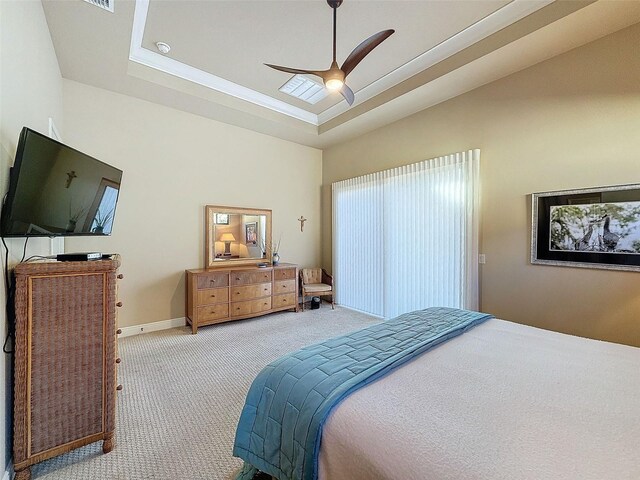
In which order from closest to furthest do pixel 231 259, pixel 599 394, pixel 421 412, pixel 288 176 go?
pixel 421 412 → pixel 599 394 → pixel 231 259 → pixel 288 176

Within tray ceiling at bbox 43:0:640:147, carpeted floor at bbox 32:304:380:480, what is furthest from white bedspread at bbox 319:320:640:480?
tray ceiling at bbox 43:0:640:147

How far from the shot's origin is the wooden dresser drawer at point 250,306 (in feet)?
14.4

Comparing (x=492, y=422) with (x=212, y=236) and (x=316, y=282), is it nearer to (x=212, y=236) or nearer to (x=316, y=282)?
(x=212, y=236)

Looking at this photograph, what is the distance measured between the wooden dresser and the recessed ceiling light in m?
2.77

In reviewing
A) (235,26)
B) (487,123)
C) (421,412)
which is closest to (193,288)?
(235,26)

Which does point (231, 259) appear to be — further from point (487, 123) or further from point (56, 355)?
point (487, 123)

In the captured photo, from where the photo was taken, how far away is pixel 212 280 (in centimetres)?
417

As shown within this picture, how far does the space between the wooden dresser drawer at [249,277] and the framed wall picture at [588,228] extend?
11.9 ft

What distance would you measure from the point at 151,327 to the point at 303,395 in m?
3.68

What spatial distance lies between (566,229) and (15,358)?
4.41 meters

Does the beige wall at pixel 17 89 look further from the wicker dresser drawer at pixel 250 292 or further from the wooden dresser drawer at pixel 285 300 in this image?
the wooden dresser drawer at pixel 285 300

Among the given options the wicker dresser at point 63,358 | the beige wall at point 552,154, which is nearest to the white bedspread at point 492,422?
the beige wall at point 552,154

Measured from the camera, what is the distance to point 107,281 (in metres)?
1.82

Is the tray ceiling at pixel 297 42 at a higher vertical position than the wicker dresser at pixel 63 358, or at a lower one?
higher
